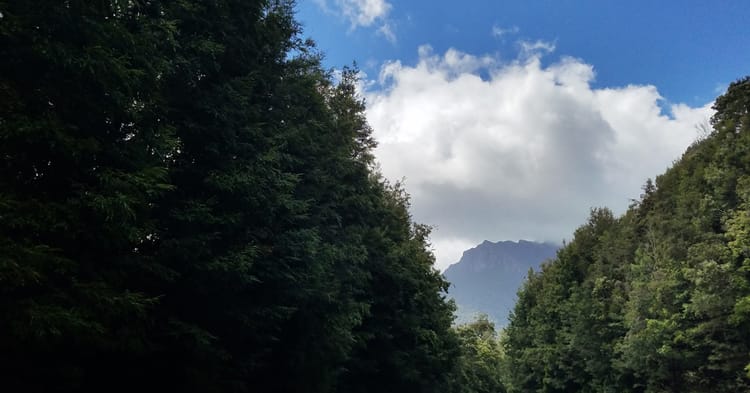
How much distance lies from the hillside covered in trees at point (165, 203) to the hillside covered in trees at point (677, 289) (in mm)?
21597

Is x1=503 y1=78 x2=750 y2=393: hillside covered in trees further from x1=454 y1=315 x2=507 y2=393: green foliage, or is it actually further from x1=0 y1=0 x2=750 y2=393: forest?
x1=454 y1=315 x2=507 y2=393: green foliage

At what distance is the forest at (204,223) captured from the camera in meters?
8.34

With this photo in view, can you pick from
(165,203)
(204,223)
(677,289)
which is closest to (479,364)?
(677,289)

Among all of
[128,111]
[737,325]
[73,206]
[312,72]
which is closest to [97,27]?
[128,111]

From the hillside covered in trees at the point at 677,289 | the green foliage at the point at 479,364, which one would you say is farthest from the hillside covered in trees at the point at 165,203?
the green foliage at the point at 479,364

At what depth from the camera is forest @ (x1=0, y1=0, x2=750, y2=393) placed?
8.34 meters

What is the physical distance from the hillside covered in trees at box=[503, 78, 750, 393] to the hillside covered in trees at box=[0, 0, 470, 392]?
850 inches

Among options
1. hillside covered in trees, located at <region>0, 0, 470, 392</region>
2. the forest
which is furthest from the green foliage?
hillside covered in trees, located at <region>0, 0, 470, 392</region>

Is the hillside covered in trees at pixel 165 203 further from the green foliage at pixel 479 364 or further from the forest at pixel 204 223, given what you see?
the green foliage at pixel 479 364

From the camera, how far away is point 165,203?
12617 millimetres

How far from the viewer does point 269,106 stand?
17.5 meters

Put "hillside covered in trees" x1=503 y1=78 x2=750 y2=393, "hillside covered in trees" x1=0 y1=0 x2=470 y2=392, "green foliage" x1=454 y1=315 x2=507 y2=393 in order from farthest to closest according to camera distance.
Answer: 1. "green foliage" x1=454 y1=315 x2=507 y2=393
2. "hillside covered in trees" x1=503 y1=78 x2=750 y2=393
3. "hillside covered in trees" x1=0 y1=0 x2=470 y2=392

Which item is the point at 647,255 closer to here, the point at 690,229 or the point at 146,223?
the point at 690,229

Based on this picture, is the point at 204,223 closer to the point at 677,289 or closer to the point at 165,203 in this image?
the point at 165,203
